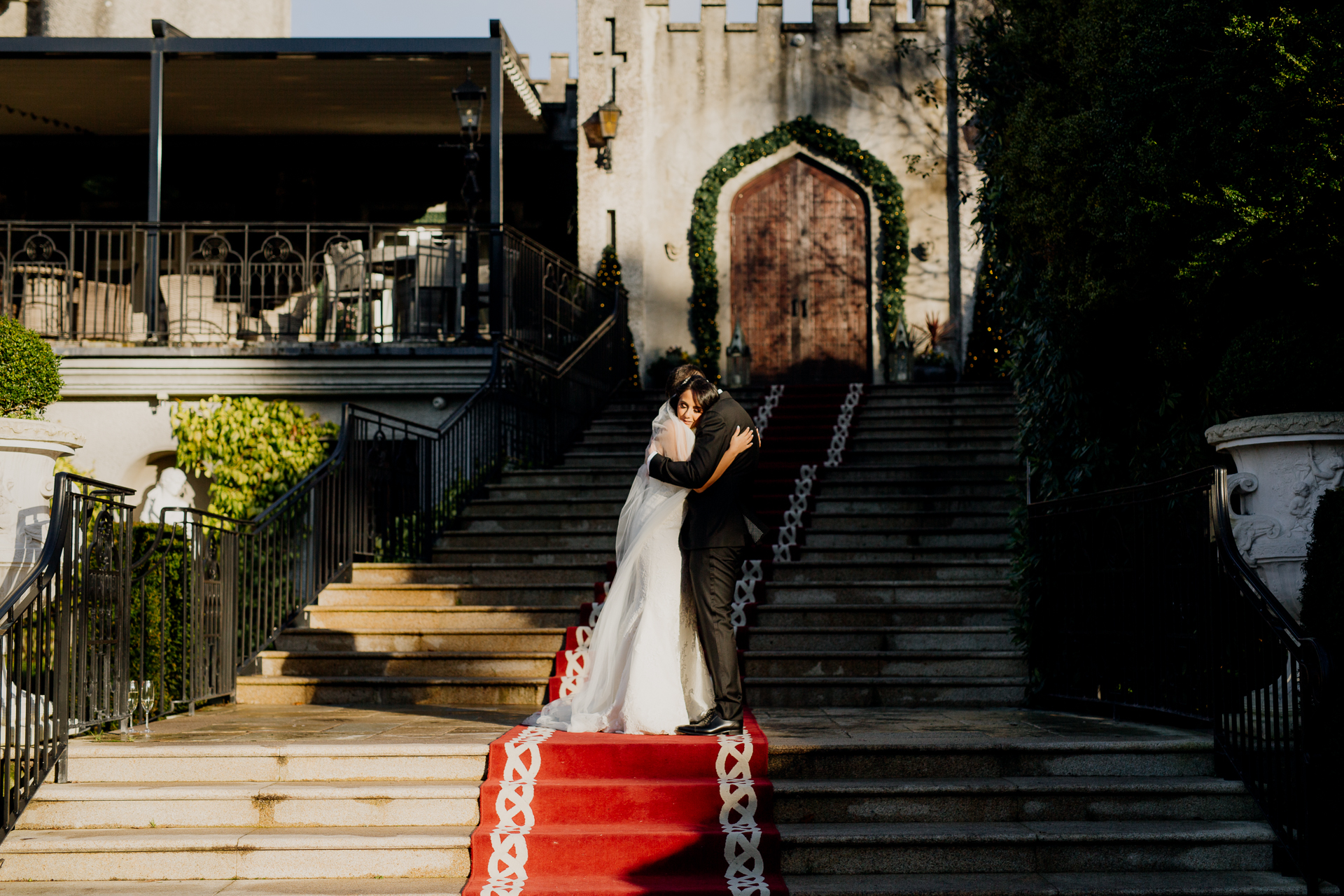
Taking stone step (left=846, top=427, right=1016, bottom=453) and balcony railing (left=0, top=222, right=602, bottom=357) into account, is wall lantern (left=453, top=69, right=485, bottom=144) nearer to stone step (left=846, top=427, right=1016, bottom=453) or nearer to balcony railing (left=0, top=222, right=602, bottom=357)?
balcony railing (left=0, top=222, right=602, bottom=357)

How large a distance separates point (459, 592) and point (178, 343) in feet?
16.6

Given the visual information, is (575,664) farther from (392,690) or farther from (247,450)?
(247,450)

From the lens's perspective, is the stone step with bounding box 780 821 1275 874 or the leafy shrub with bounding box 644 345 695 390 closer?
the stone step with bounding box 780 821 1275 874

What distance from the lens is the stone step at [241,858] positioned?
15.4 ft

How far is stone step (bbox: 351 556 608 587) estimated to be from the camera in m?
8.77

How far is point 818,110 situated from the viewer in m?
16.1

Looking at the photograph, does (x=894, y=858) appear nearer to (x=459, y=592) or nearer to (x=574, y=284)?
(x=459, y=592)

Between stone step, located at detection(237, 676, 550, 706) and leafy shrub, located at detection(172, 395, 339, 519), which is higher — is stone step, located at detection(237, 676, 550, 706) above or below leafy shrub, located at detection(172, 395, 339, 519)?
below

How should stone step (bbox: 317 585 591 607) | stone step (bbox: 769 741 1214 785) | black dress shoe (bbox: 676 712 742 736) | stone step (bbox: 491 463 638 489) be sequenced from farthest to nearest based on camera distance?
stone step (bbox: 491 463 638 489) < stone step (bbox: 317 585 591 607) < black dress shoe (bbox: 676 712 742 736) < stone step (bbox: 769 741 1214 785)

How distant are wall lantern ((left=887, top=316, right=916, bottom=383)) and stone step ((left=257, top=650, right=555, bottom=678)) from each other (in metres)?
8.45

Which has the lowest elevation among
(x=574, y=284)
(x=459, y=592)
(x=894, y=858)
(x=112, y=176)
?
(x=894, y=858)

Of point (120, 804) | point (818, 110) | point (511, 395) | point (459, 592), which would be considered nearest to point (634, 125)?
point (818, 110)

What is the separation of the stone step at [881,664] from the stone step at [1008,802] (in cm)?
235

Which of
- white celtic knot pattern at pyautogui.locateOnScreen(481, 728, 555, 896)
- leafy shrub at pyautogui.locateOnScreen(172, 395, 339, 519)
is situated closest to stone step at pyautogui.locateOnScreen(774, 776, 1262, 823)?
white celtic knot pattern at pyautogui.locateOnScreen(481, 728, 555, 896)
